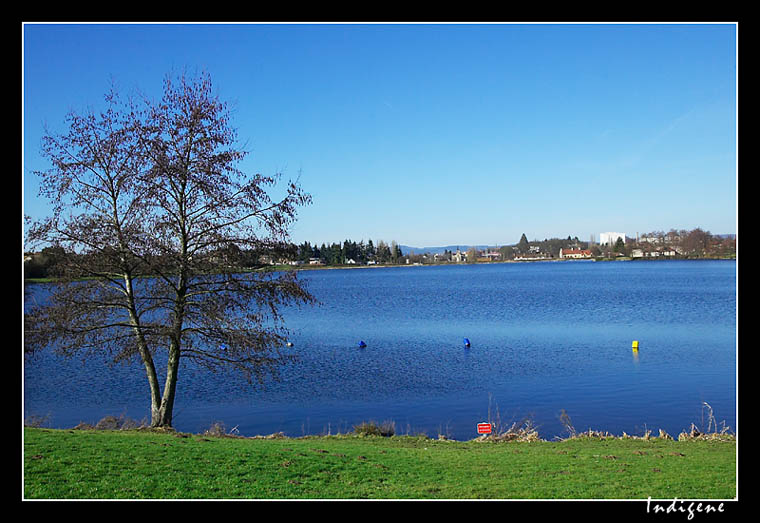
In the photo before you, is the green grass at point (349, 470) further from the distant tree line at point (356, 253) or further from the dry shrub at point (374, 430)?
the distant tree line at point (356, 253)

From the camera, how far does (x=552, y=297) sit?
200ft

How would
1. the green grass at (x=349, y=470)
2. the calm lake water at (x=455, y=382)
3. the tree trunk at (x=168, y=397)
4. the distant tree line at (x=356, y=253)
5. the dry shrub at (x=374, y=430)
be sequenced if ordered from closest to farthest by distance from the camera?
1. the green grass at (x=349, y=470)
2. the tree trunk at (x=168, y=397)
3. the dry shrub at (x=374, y=430)
4. the calm lake water at (x=455, y=382)
5. the distant tree line at (x=356, y=253)

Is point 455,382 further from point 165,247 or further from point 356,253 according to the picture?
point 356,253

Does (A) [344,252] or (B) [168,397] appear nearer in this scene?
(B) [168,397]

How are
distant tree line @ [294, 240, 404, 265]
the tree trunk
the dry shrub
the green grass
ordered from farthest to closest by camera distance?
distant tree line @ [294, 240, 404, 265] → the dry shrub → the tree trunk → the green grass

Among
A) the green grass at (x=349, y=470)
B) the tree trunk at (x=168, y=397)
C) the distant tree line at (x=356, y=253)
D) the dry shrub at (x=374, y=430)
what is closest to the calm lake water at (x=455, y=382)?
the dry shrub at (x=374, y=430)

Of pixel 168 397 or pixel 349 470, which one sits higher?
pixel 168 397

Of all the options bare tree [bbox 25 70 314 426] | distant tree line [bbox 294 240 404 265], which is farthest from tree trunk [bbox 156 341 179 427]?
distant tree line [bbox 294 240 404 265]

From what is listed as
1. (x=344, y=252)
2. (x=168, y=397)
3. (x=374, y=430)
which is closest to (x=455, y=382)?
(x=374, y=430)

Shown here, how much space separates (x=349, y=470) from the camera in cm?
1023

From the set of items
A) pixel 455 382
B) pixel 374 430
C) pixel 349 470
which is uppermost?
pixel 349 470

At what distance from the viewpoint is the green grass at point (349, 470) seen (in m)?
8.65

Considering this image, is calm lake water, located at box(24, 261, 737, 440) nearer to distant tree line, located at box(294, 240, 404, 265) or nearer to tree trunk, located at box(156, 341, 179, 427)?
tree trunk, located at box(156, 341, 179, 427)

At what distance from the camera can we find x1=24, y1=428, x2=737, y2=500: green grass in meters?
8.65
